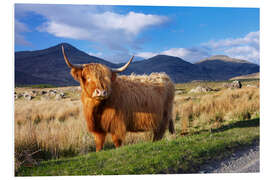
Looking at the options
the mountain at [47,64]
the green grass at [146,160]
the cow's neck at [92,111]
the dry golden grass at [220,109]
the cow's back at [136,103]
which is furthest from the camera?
the dry golden grass at [220,109]

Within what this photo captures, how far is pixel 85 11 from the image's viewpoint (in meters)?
4.92

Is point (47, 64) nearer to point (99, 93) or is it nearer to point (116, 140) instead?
point (99, 93)

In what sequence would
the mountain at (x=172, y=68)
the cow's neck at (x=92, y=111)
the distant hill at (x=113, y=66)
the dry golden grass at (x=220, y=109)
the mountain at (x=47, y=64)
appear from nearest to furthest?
the cow's neck at (x=92, y=111) < the mountain at (x=47, y=64) < the distant hill at (x=113, y=66) < the mountain at (x=172, y=68) < the dry golden grass at (x=220, y=109)

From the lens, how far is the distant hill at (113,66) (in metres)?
5.01

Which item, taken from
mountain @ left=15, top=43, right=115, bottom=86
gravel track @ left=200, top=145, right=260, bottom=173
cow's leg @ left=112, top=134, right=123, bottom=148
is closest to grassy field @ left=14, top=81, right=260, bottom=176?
gravel track @ left=200, top=145, right=260, bottom=173

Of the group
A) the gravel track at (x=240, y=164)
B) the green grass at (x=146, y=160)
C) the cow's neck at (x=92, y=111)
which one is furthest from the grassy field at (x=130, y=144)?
the cow's neck at (x=92, y=111)

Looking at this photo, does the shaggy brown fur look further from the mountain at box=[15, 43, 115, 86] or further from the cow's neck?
the mountain at box=[15, 43, 115, 86]

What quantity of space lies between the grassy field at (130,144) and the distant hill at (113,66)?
1.43 feet

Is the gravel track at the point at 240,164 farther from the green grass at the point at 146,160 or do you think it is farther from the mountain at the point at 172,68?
the mountain at the point at 172,68

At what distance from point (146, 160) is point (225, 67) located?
4037 mm

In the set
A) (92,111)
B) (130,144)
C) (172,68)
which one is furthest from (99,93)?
(172,68)
